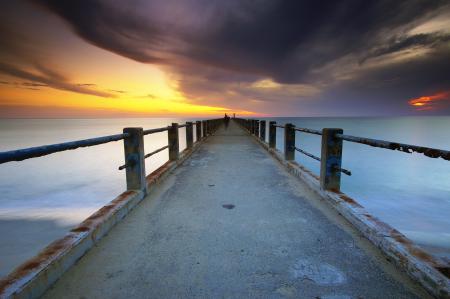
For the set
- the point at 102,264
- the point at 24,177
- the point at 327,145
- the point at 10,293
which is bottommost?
the point at 24,177

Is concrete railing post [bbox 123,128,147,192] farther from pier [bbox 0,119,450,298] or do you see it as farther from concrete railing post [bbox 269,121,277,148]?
concrete railing post [bbox 269,121,277,148]

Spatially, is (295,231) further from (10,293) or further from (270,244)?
(10,293)

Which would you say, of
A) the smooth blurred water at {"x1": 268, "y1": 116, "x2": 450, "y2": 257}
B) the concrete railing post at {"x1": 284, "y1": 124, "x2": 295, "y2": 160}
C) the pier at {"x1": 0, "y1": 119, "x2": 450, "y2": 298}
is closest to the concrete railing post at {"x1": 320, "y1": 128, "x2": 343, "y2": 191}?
the pier at {"x1": 0, "y1": 119, "x2": 450, "y2": 298}

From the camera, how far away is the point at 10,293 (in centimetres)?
144

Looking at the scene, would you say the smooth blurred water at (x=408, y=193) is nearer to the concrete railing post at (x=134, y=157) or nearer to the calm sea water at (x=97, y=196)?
the calm sea water at (x=97, y=196)

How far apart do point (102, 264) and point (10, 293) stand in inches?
25.1

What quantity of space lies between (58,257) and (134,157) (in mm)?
1864

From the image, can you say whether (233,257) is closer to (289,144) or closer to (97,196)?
(289,144)

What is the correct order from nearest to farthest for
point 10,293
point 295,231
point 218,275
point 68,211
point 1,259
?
point 10,293 < point 218,275 < point 295,231 < point 1,259 < point 68,211

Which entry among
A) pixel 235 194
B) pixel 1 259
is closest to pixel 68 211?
pixel 1 259

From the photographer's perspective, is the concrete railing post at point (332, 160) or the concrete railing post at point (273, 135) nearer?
the concrete railing post at point (332, 160)

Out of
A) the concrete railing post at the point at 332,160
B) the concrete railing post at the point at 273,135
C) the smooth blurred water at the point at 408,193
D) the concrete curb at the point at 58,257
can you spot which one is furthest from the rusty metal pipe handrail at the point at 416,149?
the smooth blurred water at the point at 408,193

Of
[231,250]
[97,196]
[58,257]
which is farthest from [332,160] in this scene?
[97,196]

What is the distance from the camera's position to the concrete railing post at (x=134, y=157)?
11.5 ft
